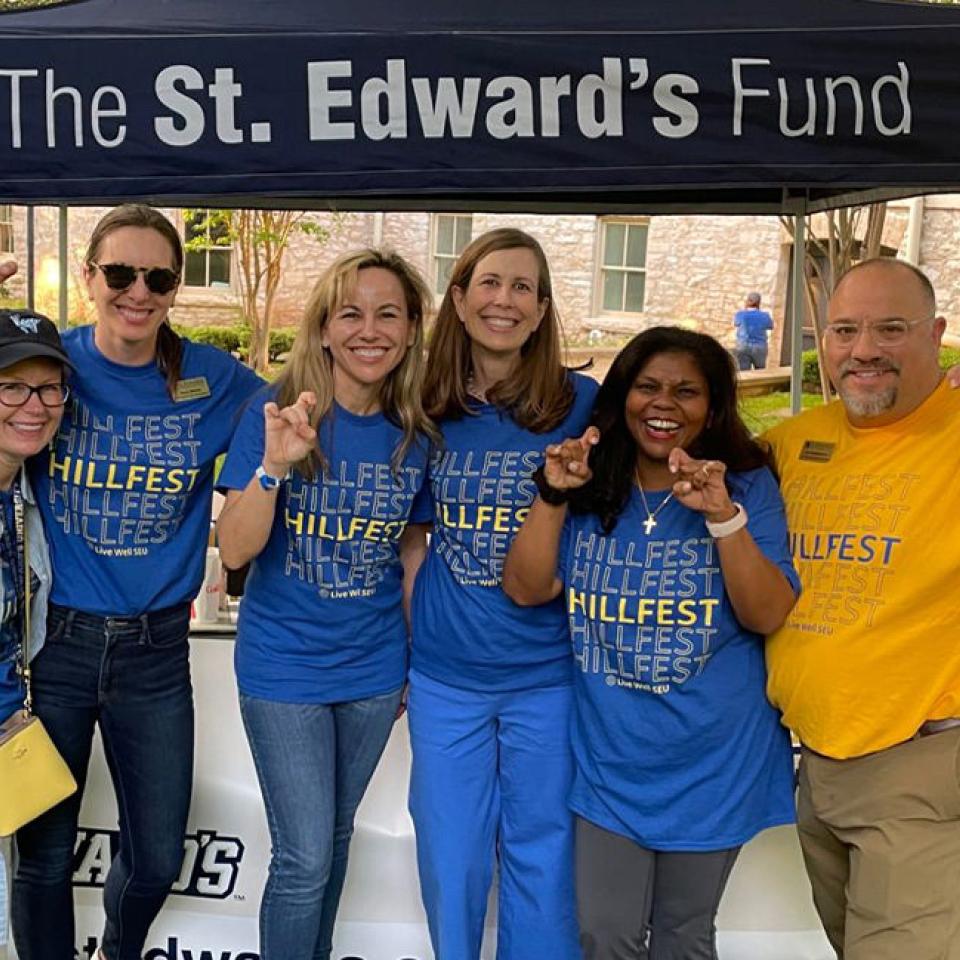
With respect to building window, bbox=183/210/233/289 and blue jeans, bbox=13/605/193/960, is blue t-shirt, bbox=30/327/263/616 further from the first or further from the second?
building window, bbox=183/210/233/289

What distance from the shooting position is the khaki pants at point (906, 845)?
7.61ft

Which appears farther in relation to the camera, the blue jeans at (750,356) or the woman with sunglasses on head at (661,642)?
the blue jeans at (750,356)

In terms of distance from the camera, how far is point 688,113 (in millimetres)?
2158

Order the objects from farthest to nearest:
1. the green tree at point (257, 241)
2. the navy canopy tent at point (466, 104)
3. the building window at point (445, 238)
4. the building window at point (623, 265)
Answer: the building window at point (623, 265)
the building window at point (445, 238)
the green tree at point (257, 241)
the navy canopy tent at point (466, 104)

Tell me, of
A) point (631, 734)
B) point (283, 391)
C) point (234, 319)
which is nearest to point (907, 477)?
point (631, 734)

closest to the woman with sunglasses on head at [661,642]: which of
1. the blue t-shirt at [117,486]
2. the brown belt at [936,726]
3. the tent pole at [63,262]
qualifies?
the brown belt at [936,726]

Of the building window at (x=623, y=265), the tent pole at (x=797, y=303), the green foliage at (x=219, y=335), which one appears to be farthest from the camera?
the building window at (x=623, y=265)

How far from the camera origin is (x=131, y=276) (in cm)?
249

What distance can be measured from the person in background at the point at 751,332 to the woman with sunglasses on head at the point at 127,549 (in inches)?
420

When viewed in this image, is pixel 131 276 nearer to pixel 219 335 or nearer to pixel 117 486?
pixel 117 486

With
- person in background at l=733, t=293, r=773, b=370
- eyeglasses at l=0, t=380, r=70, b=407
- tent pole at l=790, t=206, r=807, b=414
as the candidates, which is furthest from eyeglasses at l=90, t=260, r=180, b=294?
person in background at l=733, t=293, r=773, b=370

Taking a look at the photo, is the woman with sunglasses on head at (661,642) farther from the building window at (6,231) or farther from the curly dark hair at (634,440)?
the building window at (6,231)

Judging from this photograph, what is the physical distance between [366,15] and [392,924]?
2.30 m

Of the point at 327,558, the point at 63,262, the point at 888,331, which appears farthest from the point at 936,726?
the point at 63,262
